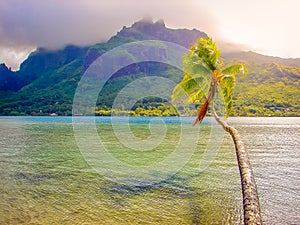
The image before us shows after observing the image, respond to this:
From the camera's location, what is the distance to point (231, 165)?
22234mm

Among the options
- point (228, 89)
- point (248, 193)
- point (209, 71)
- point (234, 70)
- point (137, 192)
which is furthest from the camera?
point (209, 71)

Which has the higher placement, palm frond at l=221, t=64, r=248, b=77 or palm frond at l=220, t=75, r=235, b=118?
palm frond at l=221, t=64, r=248, b=77

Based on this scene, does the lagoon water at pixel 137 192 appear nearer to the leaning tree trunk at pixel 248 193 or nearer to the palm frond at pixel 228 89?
the leaning tree trunk at pixel 248 193

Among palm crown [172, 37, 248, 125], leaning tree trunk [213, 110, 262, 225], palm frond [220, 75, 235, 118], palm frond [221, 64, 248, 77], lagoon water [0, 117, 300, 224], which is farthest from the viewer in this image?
palm frond [221, 64, 248, 77]

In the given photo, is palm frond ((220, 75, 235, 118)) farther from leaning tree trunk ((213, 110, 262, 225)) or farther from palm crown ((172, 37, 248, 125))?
leaning tree trunk ((213, 110, 262, 225))

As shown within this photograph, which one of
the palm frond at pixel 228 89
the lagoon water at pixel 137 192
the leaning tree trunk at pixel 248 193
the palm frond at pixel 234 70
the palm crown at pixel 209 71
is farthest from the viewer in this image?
the palm frond at pixel 234 70

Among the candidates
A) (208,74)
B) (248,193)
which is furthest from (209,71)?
(248,193)

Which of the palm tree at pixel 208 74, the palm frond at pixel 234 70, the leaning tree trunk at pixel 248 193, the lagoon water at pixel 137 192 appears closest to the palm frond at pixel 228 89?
the palm tree at pixel 208 74

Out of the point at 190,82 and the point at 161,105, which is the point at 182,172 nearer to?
the point at 190,82

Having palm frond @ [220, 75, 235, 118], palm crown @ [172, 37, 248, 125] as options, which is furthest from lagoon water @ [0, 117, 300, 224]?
palm frond @ [220, 75, 235, 118]

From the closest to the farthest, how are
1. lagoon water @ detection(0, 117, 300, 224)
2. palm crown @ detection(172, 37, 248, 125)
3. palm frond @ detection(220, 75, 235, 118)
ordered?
lagoon water @ detection(0, 117, 300, 224) → palm frond @ detection(220, 75, 235, 118) → palm crown @ detection(172, 37, 248, 125)

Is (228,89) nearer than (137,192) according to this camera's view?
No

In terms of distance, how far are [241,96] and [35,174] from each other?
164 metres

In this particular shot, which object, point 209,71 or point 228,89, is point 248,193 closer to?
point 228,89
